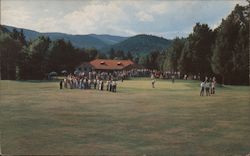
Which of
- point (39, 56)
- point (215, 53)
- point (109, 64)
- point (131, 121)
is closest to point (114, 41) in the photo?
point (109, 64)

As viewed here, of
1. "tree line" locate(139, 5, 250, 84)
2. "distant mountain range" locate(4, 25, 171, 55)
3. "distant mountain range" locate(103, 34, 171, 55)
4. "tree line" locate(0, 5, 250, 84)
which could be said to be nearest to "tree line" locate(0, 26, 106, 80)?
"tree line" locate(0, 5, 250, 84)

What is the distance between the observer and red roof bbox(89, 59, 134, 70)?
7754 mm

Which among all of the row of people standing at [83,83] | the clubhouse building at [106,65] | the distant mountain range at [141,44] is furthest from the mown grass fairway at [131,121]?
the distant mountain range at [141,44]

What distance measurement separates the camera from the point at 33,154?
6199 mm

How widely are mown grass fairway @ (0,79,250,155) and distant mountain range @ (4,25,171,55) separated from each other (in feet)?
2.14

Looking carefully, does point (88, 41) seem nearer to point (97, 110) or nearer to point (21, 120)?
point (97, 110)

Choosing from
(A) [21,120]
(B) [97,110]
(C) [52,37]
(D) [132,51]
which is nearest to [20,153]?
(A) [21,120]

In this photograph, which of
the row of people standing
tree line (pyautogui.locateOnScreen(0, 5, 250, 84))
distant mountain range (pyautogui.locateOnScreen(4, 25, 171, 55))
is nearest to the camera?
distant mountain range (pyautogui.locateOnScreen(4, 25, 171, 55))

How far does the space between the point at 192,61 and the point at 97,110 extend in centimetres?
186

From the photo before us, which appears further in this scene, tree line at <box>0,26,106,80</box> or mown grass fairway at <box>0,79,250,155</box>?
tree line at <box>0,26,106,80</box>

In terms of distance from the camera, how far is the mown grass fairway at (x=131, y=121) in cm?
660

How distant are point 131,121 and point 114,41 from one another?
149cm

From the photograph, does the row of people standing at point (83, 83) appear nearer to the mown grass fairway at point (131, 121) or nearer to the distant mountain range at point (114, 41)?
the mown grass fairway at point (131, 121)

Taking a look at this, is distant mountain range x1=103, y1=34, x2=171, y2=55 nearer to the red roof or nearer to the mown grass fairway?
the red roof
